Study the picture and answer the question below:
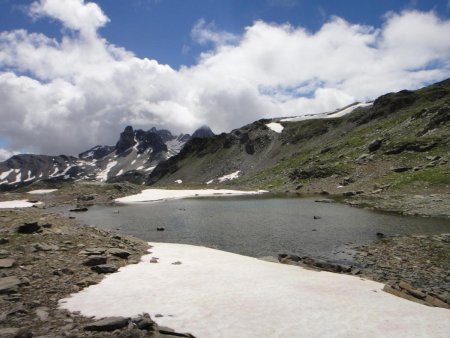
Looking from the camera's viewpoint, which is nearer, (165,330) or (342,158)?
(165,330)

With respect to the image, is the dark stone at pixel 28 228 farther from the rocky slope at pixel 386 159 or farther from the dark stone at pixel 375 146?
the dark stone at pixel 375 146

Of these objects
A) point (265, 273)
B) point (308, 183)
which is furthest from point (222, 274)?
point (308, 183)

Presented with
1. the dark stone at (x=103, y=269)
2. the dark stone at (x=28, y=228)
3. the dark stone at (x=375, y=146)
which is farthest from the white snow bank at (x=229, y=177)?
the dark stone at (x=103, y=269)

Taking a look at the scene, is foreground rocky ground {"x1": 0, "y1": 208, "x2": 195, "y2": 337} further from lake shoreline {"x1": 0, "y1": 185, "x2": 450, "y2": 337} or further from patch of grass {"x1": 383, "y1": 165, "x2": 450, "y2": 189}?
patch of grass {"x1": 383, "y1": 165, "x2": 450, "y2": 189}

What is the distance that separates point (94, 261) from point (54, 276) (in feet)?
10.4

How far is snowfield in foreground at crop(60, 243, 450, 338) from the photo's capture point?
12.0 metres

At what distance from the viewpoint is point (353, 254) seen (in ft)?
90.6

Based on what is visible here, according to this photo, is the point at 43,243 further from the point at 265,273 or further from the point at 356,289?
the point at 356,289

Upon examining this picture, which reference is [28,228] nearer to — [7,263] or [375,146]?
[7,263]

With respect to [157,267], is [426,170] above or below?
above

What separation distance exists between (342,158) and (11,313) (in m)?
112

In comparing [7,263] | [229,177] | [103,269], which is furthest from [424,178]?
[229,177]

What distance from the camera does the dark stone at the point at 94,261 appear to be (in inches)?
805

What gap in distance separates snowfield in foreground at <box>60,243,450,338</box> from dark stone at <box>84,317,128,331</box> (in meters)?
0.97
